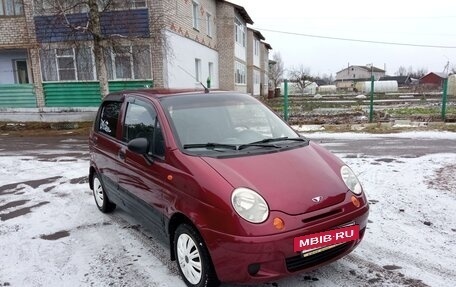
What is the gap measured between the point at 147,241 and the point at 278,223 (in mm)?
2057

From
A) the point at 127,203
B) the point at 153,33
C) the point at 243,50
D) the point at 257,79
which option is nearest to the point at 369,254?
the point at 127,203

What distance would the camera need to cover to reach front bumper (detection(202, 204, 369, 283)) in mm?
2666

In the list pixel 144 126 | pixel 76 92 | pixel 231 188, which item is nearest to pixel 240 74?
pixel 76 92

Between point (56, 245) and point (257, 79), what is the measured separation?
1317 inches

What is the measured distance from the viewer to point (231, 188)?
2.83 meters

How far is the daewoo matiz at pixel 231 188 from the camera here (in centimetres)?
274

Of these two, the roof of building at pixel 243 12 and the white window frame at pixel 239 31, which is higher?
the roof of building at pixel 243 12

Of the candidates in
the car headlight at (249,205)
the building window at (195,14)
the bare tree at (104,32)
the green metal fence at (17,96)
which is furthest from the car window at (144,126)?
the building window at (195,14)

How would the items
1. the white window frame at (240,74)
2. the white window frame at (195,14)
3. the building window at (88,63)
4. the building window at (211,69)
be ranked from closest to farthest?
the building window at (88,63) → the white window frame at (195,14) → the building window at (211,69) → the white window frame at (240,74)

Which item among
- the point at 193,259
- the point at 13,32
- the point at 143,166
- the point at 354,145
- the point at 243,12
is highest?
the point at 243,12

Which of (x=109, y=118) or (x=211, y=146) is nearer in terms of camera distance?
(x=211, y=146)

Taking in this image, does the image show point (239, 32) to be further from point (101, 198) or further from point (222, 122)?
point (222, 122)

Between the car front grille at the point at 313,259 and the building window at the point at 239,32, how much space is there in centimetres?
2304

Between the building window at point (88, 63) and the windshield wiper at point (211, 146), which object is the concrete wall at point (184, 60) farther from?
the windshield wiper at point (211, 146)
